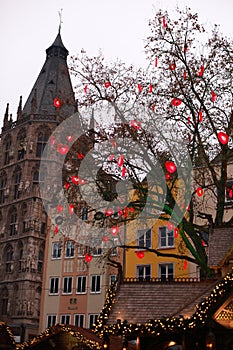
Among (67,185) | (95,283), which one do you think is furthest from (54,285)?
(67,185)

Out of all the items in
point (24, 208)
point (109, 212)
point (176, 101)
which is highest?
point (24, 208)

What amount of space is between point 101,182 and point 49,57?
5522 centimetres

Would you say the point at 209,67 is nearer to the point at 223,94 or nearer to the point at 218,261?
the point at 223,94

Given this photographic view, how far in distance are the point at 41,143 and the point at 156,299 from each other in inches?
1836

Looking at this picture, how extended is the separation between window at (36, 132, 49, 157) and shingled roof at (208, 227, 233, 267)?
44.2 metres

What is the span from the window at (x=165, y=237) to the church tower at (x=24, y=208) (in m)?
20.5

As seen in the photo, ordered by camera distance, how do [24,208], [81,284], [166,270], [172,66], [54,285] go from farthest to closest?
[24,208] → [54,285] → [81,284] → [166,270] → [172,66]

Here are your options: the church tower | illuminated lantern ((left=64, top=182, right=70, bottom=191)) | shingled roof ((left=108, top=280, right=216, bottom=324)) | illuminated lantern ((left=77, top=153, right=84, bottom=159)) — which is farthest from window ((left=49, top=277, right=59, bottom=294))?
shingled roof ((left=108, top=280, right=216, bottom=324))

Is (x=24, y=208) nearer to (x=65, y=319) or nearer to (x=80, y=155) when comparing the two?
(x=65, y=319)

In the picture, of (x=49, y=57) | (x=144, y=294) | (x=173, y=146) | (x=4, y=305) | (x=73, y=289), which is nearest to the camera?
(x=144, y=294)

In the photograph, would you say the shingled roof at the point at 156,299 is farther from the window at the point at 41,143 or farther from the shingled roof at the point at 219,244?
the window at the point at 41,143

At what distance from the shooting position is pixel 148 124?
66.6 ft

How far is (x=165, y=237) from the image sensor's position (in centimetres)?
3519

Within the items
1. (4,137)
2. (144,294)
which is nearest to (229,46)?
(144,294)
